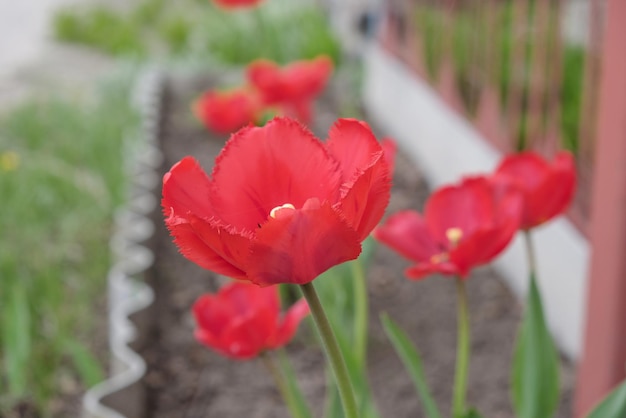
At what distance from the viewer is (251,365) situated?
2.05 meters

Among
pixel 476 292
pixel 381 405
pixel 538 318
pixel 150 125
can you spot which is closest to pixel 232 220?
pixel 538 318

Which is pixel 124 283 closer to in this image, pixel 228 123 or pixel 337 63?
pixel 228 123

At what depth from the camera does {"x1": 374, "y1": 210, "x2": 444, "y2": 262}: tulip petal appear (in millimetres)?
1051

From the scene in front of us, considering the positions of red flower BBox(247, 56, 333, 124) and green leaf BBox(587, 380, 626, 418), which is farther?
red flower BBox(247, 56, 333, 124)

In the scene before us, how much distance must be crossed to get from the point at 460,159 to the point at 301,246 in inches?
89.8

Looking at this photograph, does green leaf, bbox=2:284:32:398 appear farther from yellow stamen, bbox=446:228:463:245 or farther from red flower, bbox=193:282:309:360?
yellow stamen, bbox=446:228:463:245

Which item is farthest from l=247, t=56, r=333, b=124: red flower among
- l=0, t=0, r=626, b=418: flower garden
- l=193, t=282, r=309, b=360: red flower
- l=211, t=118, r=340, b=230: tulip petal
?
l=211, t=118, r=340, b=230: tulip petal

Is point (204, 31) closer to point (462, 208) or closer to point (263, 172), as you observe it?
point (462, 208)

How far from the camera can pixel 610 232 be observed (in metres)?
1.45

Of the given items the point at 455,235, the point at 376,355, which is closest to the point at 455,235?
the point at 455,235

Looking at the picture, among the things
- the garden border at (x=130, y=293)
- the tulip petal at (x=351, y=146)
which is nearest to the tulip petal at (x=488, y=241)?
the tulip petal at (x=351, y=146)

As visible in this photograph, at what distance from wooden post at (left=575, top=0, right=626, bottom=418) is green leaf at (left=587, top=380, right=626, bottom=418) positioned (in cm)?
54

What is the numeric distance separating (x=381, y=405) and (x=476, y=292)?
2.02ft

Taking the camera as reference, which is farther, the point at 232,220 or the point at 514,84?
the point at 514,84
